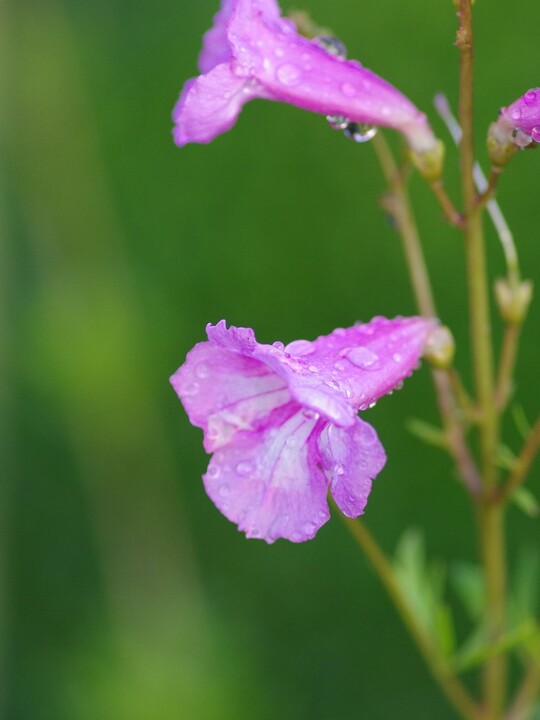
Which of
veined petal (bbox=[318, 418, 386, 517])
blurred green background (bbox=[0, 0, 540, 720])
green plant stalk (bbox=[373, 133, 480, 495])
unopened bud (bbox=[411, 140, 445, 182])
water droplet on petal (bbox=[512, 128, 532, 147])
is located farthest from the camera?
Answer: blurred green background (bbox=[0, 0, 540, 720])

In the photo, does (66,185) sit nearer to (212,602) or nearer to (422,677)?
(212,602)

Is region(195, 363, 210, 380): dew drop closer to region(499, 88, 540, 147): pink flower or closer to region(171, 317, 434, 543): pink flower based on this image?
region(171, 317, 434, 543): pink flower

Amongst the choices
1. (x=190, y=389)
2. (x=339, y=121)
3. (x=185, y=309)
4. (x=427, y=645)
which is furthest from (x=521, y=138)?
(x=185, y=309)

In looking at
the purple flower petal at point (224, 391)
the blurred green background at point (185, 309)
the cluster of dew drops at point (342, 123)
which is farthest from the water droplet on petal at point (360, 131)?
the blurred green background at point (185, 309)

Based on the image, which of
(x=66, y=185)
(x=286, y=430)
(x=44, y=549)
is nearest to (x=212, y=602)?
(x=44, y=549)

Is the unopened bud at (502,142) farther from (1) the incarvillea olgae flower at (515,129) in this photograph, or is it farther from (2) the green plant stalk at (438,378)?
(2) the green plant stalk at (438,378)

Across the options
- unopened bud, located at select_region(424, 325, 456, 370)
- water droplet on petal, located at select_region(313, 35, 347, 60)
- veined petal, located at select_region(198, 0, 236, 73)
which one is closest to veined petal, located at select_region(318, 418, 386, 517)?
unopened bud, located at select_region(424, 325, 456, 370)
